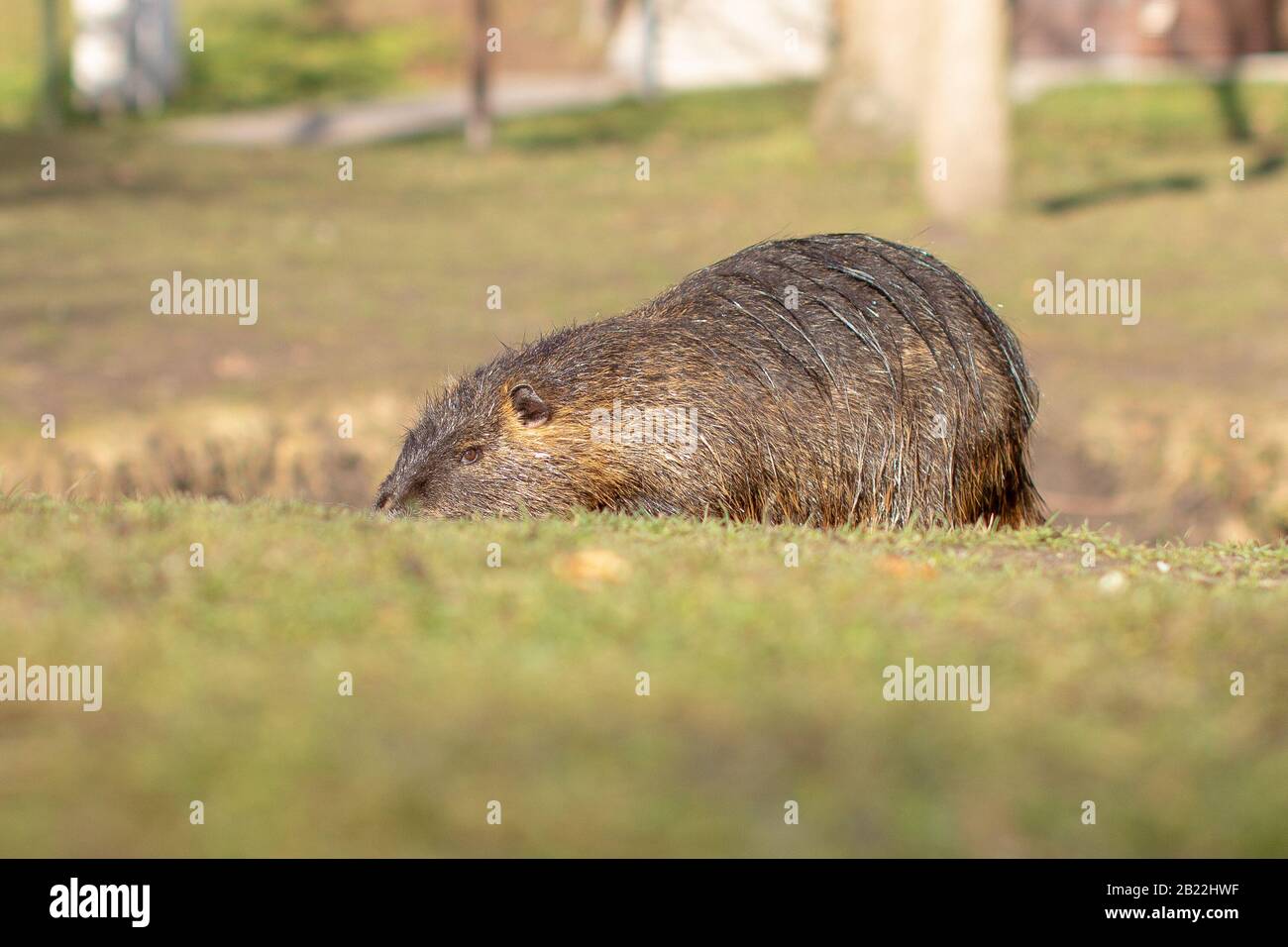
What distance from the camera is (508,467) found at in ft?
20.5

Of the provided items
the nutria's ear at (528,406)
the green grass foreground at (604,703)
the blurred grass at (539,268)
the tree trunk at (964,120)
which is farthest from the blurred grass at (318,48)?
the green grass foreground at (604,703)

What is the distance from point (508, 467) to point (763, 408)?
95cm

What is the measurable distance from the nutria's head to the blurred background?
229 centimetres

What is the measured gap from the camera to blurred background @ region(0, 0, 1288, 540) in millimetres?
9922

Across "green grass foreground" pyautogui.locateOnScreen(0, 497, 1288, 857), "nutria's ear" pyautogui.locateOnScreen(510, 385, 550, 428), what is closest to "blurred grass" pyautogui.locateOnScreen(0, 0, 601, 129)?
"nutria's ear" pyautogui.locateOnScreen(510, 385, 550, 428)

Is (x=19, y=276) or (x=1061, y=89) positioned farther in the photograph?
(x=1061, y=89)

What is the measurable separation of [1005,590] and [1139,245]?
11386mm

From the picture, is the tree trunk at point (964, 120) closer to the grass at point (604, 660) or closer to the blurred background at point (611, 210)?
A: the blurred background at point (611, 210)

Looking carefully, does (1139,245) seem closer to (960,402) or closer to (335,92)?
(960,402)

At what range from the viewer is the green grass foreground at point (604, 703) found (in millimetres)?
3127

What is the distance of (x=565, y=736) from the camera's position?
344cm
